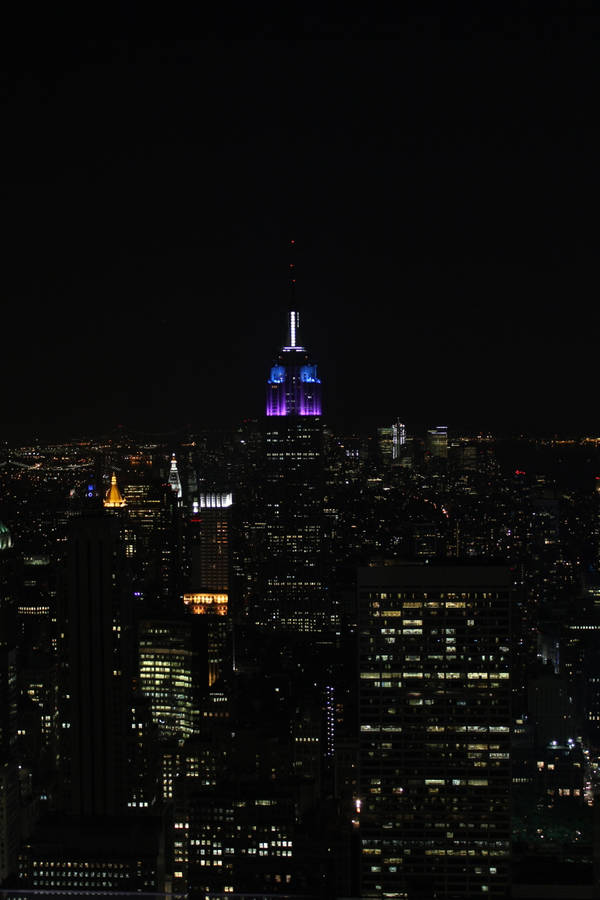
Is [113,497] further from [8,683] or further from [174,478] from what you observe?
[8,683]

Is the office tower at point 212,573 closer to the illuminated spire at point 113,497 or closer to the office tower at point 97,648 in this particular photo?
the office tower at point 97,648

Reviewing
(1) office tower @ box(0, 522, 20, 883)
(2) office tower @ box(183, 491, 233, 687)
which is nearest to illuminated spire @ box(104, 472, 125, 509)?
(1) office tower @ box(0, 522, 20, 883)

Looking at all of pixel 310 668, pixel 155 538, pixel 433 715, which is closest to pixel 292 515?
pixel 155 538

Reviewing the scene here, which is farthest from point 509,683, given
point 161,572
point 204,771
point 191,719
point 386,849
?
point 161,572

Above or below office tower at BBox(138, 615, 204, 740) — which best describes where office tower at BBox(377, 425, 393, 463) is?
above

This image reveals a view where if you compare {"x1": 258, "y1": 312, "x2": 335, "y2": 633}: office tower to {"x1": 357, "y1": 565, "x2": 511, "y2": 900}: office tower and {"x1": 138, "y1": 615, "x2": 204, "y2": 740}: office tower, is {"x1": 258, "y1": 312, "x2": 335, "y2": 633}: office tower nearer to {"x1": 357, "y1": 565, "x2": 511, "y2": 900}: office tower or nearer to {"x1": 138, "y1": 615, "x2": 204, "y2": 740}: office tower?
{"x1": 138, "y1": 615, "x2": 204, "y2": 740}: office tower

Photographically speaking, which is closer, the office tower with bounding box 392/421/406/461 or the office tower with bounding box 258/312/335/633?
the office tower with bounding box 392/421/406/461
